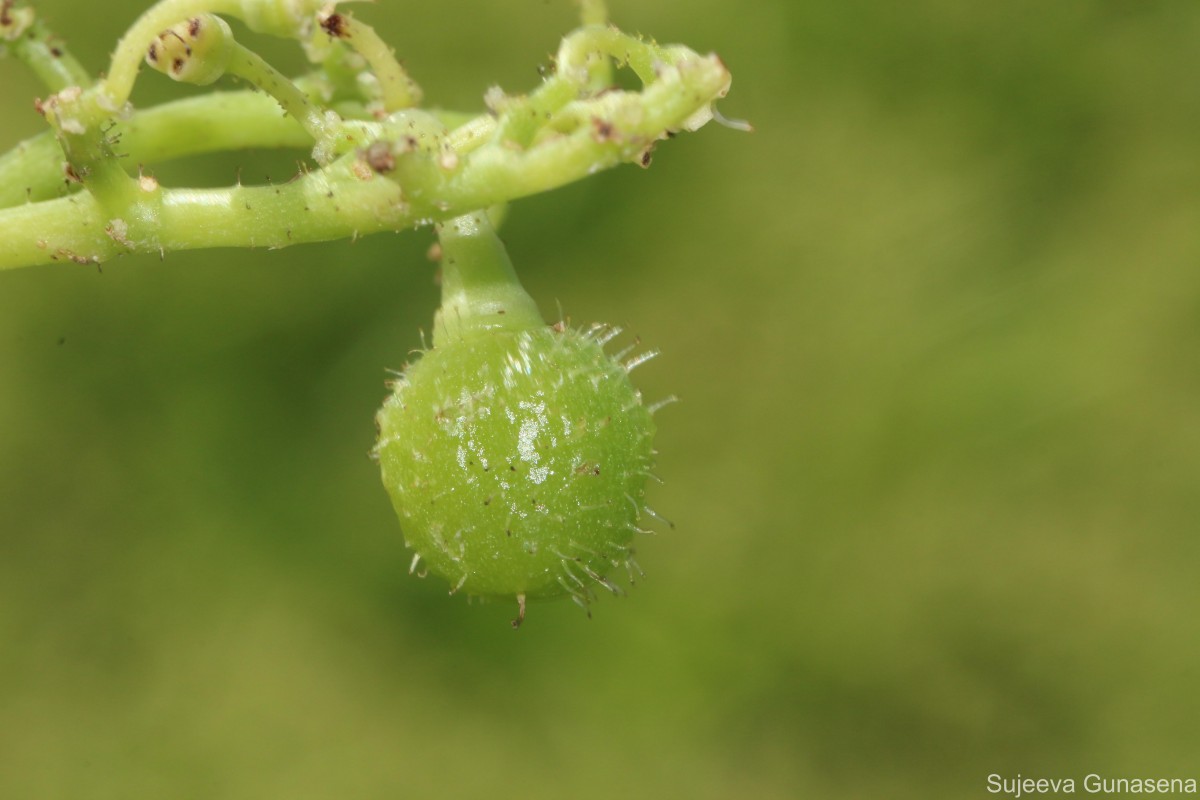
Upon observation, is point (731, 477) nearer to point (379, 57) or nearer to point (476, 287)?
point (476, 287)

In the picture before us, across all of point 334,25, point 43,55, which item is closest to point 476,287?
point 334,25

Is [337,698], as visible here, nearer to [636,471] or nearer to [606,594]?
[606,594]

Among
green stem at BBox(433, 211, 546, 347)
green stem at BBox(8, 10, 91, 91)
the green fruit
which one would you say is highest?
green stem at BBox(8, 10, 91, 91)

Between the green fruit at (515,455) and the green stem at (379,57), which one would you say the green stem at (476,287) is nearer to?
the green fruit at (515,455)

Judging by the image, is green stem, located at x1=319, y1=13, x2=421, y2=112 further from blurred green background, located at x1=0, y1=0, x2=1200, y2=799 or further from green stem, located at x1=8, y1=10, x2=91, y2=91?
blurred green background, located at x1=0, y1=0, x2=1200, y2=799

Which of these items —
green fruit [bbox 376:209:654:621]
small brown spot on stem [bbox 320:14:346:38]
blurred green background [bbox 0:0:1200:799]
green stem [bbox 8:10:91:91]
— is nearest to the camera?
small brown spot on stem [bbox 320:14:346:38]

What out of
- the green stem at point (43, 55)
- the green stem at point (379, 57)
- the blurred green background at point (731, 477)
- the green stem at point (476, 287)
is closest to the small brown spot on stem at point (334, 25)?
the green stem at point (379, 57)

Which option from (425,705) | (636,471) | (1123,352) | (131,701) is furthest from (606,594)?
(636,471)

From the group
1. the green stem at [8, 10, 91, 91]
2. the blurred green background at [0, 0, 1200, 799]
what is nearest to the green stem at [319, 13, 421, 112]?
the green stem at [8, 10, 91, 91]
